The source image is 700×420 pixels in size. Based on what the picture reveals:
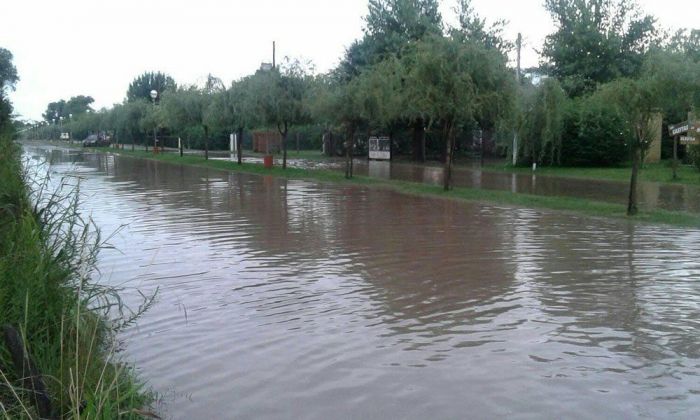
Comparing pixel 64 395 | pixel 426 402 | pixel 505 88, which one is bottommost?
pixel 426 402

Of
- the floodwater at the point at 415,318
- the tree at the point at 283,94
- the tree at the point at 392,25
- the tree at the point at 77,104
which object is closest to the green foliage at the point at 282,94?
the tree at the point at 283,94

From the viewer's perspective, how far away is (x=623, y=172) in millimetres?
31672

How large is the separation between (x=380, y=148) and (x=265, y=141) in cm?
1532

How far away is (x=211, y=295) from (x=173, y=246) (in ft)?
12.6

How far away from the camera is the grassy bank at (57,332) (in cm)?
409

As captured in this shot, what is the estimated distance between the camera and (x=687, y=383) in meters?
5.66

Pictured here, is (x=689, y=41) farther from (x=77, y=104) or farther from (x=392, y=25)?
(x=77, y=104)

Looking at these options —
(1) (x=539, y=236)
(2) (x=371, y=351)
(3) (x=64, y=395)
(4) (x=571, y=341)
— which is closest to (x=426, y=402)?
(2) (x=371, y=351)

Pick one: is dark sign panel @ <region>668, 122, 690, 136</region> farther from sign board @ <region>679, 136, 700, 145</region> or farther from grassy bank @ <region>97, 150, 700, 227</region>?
grassy bank @ <region>97, 150, 700, 227</region>

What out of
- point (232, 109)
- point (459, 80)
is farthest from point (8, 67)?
point (459, 80)

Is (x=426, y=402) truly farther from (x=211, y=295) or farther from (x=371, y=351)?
(x=211, y=295)

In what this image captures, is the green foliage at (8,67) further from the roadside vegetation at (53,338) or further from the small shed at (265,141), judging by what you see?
the roadside vegetation at (53,338)

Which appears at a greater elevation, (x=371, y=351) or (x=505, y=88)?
(x=505, y=88)

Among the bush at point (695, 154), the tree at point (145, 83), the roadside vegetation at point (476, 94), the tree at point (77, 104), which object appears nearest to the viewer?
the roadside vegetation at point (476, 94)
